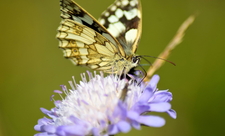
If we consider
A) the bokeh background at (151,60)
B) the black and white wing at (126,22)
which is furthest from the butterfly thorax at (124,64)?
the bokeh background at (151,60)

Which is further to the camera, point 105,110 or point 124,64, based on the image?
point 124,64

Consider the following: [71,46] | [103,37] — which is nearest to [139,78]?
[103,37]

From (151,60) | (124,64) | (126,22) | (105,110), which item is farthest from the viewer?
(151,60)

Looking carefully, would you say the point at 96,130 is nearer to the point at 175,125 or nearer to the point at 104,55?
the point at 104,55

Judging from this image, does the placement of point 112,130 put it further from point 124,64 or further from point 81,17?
point 81,17

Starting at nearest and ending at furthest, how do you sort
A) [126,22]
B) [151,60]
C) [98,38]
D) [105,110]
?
[105,110], [98,38], [126,22], [151,60]

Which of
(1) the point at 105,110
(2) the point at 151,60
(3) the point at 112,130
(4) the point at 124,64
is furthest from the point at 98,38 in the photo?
(2) the point at 151,60
